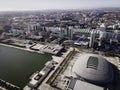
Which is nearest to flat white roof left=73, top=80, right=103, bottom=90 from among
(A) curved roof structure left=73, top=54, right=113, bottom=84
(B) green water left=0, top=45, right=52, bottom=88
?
(A) curved roof structure left=73, top=54, right=113, bottom=84

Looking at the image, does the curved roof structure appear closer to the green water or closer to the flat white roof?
the flat white roof

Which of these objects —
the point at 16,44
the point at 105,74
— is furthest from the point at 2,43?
the point at 105,74

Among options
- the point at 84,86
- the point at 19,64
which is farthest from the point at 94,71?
the point at 19,64

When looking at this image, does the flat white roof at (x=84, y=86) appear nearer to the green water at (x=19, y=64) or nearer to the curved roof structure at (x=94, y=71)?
the curved roof structure at (x=94, y=71)

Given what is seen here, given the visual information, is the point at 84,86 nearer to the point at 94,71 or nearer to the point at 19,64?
the point at 94,71

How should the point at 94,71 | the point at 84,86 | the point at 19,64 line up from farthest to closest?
the point at 19,64
the point at 94,71
the point at 84,86

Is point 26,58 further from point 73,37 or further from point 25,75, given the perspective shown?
point 73,37
